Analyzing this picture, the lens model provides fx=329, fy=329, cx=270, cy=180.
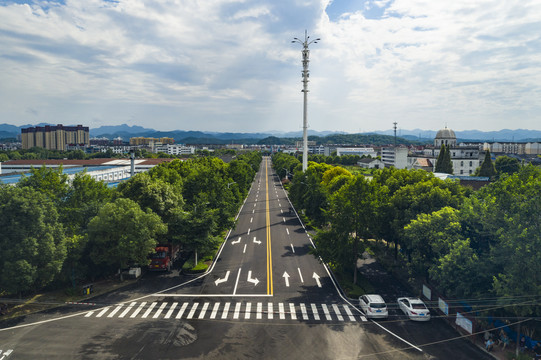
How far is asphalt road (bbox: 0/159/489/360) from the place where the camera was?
20.9 metres

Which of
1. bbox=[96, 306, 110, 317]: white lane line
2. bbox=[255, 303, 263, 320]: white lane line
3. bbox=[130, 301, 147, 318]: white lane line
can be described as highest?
bbox=[255, 303, 263, 320]: white lane line

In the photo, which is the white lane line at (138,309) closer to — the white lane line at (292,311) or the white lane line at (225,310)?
the white lane line at (225,310)

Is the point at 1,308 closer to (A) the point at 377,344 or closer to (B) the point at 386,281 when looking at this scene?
(A) the point at 377,344

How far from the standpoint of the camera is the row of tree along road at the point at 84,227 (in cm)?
2495

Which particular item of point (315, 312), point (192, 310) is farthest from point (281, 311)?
point (192, 310)

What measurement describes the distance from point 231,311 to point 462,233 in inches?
772

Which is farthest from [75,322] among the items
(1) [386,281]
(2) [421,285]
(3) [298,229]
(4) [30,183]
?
(3) [298,229]

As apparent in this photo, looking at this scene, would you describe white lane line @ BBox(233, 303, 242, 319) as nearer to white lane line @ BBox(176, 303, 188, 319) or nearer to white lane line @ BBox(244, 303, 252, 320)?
white lane line @ BBox(244, 303, 252, 320)

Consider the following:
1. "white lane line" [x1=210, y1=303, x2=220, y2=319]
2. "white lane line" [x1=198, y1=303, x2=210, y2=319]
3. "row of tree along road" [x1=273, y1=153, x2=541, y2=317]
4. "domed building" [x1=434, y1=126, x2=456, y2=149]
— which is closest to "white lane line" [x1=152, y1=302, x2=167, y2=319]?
"white lane line" [x1=198, y1=303, x2=210, y2=319]

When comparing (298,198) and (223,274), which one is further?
(298,198)

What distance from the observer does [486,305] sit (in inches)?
844

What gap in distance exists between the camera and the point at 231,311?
87.0 feet

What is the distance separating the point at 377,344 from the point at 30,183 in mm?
37124

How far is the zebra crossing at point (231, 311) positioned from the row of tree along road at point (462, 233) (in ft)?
18.1
